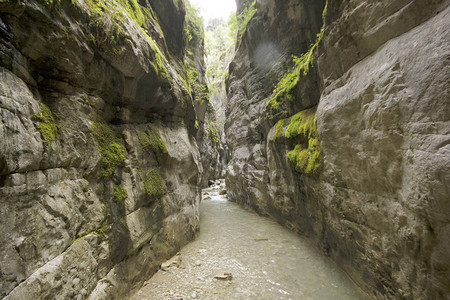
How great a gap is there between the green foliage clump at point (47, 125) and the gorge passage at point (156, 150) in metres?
0.03

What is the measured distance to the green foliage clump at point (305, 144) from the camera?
600 centimetres

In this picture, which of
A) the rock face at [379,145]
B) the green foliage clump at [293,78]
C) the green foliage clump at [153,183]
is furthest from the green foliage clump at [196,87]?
the green foliage clump at [153,183]

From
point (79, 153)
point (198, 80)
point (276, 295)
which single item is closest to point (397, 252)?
point (276, 295)

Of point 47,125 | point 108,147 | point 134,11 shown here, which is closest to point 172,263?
point 108,147

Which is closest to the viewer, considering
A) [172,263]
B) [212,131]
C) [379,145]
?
[379,145]

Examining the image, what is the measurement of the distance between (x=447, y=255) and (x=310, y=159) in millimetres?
3911

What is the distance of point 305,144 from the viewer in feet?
23.3

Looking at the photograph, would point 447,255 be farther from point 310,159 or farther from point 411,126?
point 310,159

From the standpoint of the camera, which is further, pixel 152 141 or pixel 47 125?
pixel 152 141

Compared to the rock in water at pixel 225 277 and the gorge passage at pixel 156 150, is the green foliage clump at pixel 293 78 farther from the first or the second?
the rock in water at pixel 225 277

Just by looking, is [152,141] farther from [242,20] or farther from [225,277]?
[242,20]

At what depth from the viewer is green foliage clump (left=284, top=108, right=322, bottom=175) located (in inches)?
236

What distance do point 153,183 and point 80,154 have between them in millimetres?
2464

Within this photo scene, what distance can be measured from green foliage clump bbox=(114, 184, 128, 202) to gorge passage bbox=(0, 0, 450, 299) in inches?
1.8
